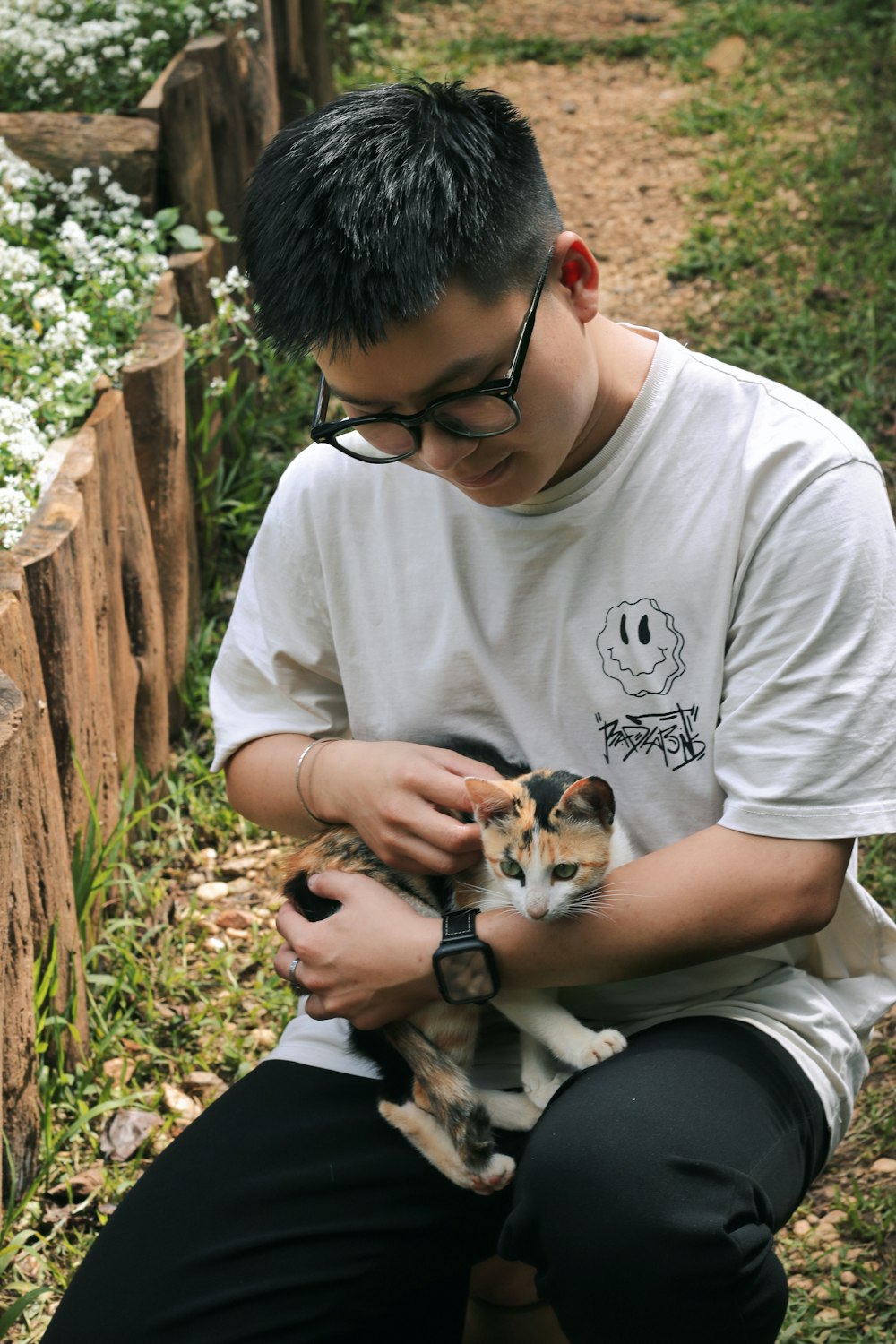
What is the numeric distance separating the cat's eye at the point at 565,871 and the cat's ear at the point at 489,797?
112 mm

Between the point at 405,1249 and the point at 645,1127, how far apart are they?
48 centimetres

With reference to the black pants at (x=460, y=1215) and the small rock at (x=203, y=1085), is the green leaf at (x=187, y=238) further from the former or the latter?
the black pants at (x=460, y=1215)

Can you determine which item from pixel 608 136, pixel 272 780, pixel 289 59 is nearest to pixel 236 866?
pixel 272 780

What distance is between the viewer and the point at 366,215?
1681 mm

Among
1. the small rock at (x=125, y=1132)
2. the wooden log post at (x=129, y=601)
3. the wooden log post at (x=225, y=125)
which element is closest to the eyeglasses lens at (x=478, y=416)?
the wooden log post at (x=129, y=601)

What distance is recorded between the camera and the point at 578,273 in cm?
187

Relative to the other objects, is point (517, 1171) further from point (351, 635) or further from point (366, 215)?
point (366, 215)

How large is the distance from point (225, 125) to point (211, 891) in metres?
2.70

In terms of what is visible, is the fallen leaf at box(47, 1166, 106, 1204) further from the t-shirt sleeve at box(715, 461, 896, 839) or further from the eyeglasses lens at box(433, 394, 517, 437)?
the eyeglasses lens at box(433, 394, 517, 437)

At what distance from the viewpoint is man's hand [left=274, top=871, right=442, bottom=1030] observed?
1.97m

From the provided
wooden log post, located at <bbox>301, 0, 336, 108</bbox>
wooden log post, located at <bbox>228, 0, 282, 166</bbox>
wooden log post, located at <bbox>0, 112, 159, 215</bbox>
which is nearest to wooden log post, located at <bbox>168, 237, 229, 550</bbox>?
wooden log post, located at <bbox>0, 112, 159, 215</bbox>

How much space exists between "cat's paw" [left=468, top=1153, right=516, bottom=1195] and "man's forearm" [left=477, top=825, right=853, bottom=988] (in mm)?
279

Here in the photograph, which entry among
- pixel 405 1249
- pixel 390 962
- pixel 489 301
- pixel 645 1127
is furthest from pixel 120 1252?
pixel 489 301

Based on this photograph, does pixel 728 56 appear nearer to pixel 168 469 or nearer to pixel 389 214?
pixel 168 469
